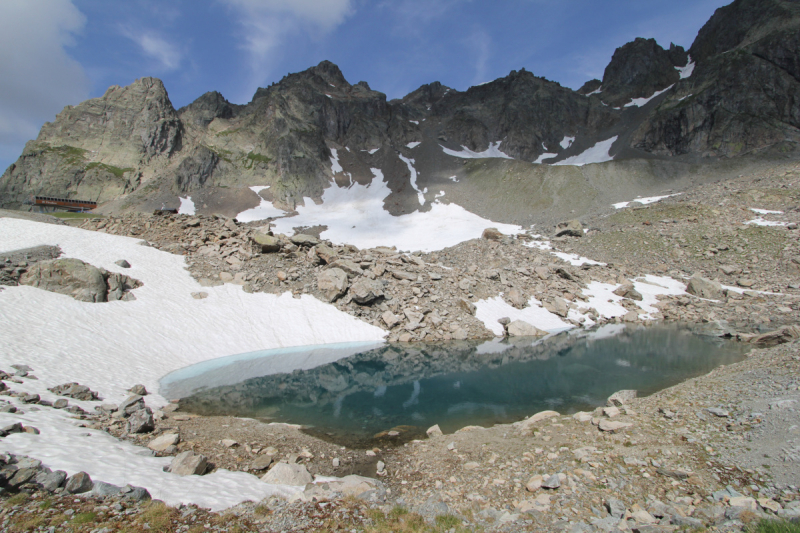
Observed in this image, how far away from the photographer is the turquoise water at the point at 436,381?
15188mm

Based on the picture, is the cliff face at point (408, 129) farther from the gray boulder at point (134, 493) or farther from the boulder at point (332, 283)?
the gray boulder at point (134, 493)

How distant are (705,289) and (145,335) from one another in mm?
55216

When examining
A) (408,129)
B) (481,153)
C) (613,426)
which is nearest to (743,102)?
(481,153)

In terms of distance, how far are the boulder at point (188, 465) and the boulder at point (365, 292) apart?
23064mm

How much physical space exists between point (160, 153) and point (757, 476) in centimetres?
15832

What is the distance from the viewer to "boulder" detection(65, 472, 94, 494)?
6.91 metres

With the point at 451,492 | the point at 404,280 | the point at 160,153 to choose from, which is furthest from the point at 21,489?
the point at 160,153

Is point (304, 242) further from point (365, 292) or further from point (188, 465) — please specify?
point (188, 465)

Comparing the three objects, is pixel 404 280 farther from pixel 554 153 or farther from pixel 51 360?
pixel 554 153

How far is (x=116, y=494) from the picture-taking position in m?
7.12

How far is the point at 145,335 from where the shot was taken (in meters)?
22.8

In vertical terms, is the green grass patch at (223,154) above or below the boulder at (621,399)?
above

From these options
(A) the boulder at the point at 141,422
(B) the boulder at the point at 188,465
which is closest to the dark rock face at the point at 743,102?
(B) the boulder at the point at 188,465

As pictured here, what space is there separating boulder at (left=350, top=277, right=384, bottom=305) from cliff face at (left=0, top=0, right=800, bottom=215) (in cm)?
7264
